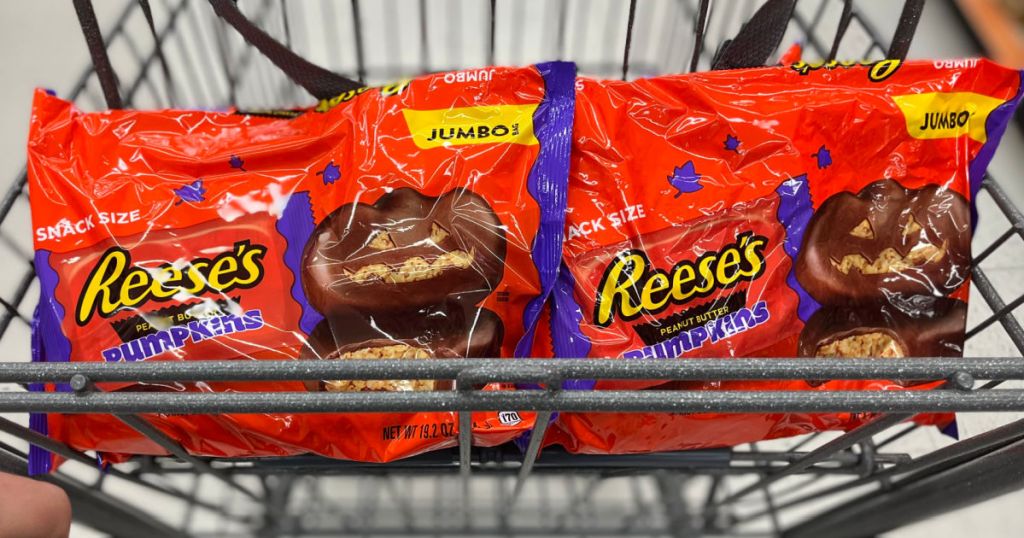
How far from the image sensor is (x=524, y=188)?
0.68 meters

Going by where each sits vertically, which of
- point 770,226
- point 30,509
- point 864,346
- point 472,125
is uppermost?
point 472,125

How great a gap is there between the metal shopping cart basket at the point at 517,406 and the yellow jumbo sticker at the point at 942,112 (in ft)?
0.27

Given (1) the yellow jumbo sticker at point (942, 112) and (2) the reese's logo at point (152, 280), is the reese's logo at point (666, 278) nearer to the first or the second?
(1) the yellow jumbo sticker at point (942, 112)

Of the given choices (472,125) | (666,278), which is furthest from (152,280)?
(666,278)

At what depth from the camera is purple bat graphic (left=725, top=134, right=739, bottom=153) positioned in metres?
0.71

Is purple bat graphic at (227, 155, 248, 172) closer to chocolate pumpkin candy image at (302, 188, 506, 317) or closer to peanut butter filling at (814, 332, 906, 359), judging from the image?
chocolate pumpkin candy image at (302, 188, 506, 317)

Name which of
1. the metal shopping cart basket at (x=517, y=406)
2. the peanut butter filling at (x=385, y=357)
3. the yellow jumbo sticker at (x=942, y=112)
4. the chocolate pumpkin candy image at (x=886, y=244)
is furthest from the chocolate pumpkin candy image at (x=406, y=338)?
the yellow jumbo sticker at (x=942, y=112)

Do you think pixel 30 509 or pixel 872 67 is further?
pixel 872 67

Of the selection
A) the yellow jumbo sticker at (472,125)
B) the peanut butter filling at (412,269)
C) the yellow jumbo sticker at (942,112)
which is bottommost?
the peanut butter filling at (412,269)

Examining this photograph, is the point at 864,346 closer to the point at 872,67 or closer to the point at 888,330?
the point at 888,330

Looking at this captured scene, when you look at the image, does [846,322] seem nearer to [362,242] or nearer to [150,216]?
[362,242]

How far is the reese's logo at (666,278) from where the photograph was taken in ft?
2.20

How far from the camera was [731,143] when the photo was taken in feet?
2.32

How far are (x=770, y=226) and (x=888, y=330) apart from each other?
15 centimetres
